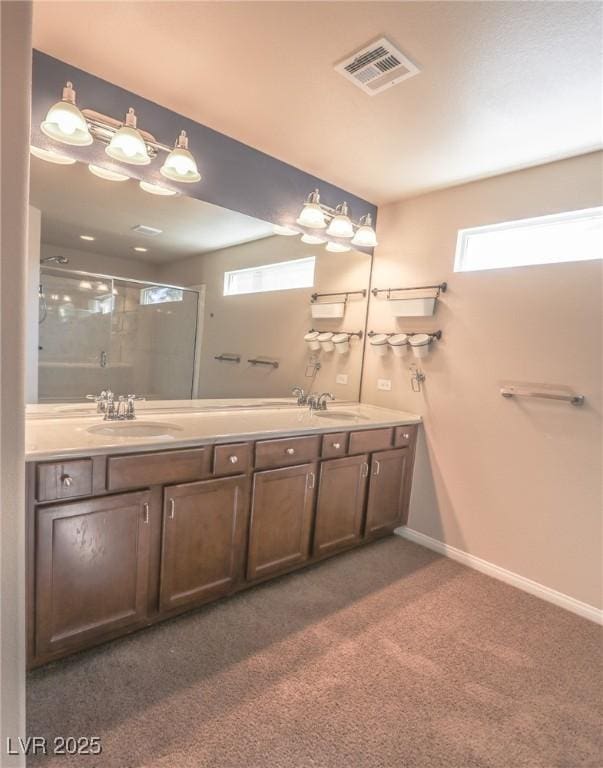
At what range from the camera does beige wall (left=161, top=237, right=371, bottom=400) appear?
2.37 metres

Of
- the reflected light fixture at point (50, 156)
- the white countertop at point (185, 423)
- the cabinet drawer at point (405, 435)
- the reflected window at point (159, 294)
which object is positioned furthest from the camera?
the cabinet drawer at point (405, 435)

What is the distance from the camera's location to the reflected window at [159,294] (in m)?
2.12

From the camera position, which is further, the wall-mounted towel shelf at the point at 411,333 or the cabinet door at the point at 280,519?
the wall-mounted towel shelf at the point at 411,333

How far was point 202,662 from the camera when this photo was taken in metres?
1.64

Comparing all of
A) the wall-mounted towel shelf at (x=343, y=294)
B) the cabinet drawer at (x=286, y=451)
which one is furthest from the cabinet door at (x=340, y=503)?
the wall-mounted towel shelf at (x=343, y=294)

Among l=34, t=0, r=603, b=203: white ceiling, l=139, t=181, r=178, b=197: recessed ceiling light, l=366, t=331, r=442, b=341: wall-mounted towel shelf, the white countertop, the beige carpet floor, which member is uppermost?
l=34, t=0, r=603, b=203: white ceiling

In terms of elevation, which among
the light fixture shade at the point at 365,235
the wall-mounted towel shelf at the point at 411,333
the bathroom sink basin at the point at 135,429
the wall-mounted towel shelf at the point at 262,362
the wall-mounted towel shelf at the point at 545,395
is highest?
the light fixture shade at the point at 365,235

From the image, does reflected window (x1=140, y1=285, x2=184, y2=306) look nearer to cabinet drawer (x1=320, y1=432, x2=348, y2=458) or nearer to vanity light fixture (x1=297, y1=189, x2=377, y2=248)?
→ vanity light fixture (x1=297, y1=189, x2=377, y2=248)

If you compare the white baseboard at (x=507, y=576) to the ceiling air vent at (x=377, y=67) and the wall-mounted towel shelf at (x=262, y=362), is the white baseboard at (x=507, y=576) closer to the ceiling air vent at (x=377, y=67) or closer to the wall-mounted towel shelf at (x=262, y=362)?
the wall-mounted towel shelf at (x=262, y=362)

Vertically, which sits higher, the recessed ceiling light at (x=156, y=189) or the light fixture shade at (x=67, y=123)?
the light fixture shade at (x=67, y=123)

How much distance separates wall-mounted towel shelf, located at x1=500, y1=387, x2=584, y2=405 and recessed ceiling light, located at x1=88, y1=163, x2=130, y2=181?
93.8 inches

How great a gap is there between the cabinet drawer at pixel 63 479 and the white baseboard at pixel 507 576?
2.26 m

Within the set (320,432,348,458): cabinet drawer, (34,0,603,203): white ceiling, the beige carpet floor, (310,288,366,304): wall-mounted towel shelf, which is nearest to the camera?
the beige carpet floor

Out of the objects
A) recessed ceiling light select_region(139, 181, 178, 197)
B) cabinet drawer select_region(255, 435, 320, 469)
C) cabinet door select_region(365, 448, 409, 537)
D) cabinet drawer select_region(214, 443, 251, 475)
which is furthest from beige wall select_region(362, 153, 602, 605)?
recessed ceiling light select_region(139, 181, 178, 197)
